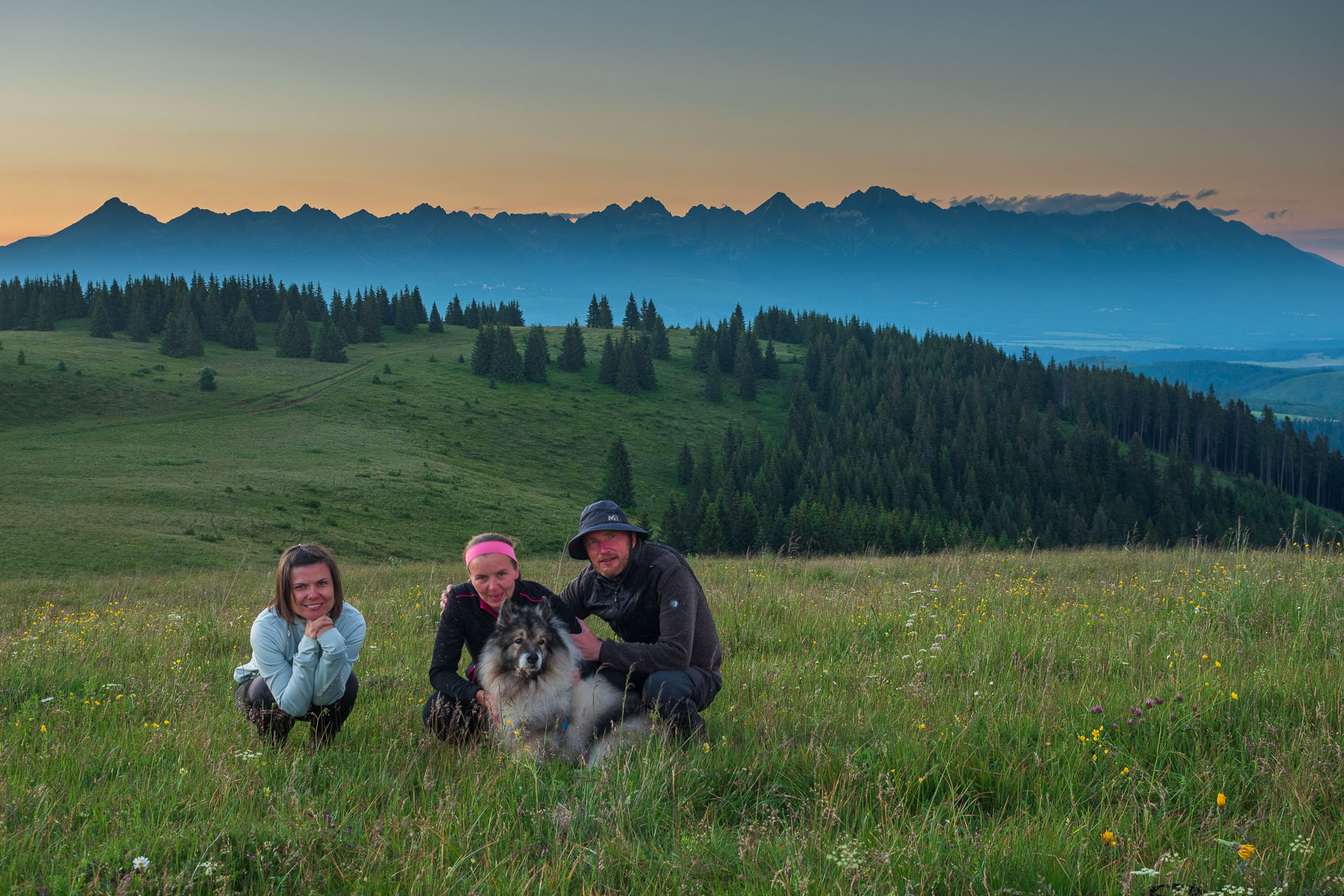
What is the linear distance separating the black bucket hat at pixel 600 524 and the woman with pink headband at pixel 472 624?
370mm

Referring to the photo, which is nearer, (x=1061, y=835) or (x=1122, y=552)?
(x=1061, y=835)

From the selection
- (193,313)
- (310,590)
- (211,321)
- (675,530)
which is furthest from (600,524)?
(193,313)

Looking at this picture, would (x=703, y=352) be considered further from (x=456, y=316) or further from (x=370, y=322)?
(x=370, y=322)

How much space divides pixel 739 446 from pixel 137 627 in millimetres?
102532

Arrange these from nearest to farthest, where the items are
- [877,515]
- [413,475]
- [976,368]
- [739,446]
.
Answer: [413,475], [877,515], [739,446], [976,368]

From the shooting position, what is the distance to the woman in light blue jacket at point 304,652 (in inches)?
191

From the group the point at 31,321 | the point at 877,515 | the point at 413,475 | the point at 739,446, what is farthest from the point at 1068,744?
the point at 31,321

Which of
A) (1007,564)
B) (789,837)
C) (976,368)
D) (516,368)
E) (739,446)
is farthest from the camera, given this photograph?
(976,368)

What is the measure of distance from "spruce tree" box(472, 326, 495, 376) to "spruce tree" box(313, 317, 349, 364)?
798 inches

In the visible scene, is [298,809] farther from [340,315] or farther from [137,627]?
[340,315]

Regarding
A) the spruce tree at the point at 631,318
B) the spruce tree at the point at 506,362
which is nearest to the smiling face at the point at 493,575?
the spruce tree at the point at 506,362

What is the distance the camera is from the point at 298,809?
3703 mm

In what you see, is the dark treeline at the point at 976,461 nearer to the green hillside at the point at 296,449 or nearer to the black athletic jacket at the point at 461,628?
the green hillside at the point at 296,449

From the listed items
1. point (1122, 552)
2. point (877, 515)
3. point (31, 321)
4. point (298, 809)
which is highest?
point (31, 321)
